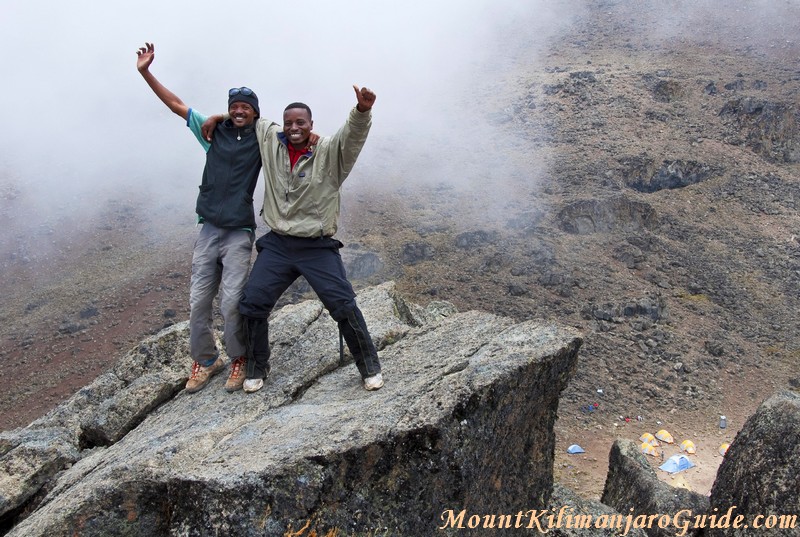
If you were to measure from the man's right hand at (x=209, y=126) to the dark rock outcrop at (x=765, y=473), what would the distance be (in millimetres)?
3798

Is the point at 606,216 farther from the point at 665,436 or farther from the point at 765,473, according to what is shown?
the point at 765,473

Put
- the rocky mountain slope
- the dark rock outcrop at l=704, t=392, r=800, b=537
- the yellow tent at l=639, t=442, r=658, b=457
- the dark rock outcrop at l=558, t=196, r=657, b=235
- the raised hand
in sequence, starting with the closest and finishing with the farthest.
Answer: the raised hand → the dark rock outcrop at l=704, t=392, r=800, b=537 → the yellow tent at l=639, t=442, r=658, b=457 → the rocky mountain slope → the dark rock outcrop at l=558, t=196, r=657, b=235

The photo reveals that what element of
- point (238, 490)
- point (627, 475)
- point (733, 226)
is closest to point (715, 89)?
point (733, 226)

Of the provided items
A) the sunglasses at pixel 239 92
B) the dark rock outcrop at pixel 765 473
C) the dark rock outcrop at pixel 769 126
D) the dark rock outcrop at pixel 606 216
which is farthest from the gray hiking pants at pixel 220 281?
the dark rock outcrop at pixel 769 126

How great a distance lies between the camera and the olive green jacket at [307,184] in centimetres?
377

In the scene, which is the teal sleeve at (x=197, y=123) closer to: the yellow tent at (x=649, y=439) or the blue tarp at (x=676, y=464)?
the blue tarp at (x=676, y=464)

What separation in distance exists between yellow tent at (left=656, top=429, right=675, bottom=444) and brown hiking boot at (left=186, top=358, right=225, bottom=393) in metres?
5.87

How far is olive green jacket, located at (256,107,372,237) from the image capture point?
3.77 metres

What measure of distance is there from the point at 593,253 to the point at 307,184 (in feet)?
31.6

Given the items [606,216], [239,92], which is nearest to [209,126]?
[239,92]

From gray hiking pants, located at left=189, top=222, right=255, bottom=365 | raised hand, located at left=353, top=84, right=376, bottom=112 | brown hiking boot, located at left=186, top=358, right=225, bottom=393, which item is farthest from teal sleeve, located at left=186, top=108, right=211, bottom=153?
brown hiking boot, located at left=186, top=358, right=225, bottom=393

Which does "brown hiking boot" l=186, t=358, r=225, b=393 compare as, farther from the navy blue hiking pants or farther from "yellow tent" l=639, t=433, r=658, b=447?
"yellow tent" l=639, t=433, r=658, b=447

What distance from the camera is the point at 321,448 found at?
9.82 feet

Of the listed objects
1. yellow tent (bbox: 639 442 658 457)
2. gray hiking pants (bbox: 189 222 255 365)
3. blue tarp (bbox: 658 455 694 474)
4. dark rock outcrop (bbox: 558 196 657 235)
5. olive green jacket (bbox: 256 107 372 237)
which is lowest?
yellow tent (bbox: 639 442 658 457)
